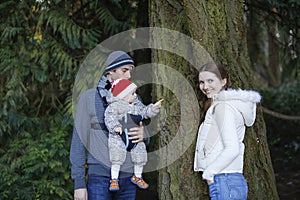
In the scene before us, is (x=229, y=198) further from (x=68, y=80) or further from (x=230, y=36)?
(x=68, y=80)

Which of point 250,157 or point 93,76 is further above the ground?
point 93,76

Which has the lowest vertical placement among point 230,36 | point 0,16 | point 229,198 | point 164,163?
point 229,198

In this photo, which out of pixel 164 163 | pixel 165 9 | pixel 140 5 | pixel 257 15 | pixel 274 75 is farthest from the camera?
pixel 274 75

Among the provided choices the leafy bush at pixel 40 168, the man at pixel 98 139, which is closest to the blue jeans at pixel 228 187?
the man at pixel 98 139

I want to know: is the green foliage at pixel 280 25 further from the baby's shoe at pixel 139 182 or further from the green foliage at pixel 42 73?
the baby's shoe at pixel 139 182

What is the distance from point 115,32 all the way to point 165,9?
4.10 ft

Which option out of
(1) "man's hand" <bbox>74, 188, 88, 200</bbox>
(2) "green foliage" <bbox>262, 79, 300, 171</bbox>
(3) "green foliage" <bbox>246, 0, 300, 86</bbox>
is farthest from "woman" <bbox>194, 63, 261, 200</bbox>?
(2) "green foliage" <bbox>262, 79, 300, 171</bbox>

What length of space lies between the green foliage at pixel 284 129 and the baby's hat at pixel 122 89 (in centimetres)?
505

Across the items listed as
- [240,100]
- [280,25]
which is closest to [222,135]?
[240,100]

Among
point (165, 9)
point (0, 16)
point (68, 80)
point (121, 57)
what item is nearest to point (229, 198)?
point (121, 57)

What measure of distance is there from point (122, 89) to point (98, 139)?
15.2 inches

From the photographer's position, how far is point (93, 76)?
16.1 feet

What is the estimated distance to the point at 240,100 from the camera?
303cm

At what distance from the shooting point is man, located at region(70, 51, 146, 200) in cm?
317
